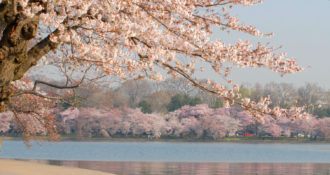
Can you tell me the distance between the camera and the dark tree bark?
780 centimetres

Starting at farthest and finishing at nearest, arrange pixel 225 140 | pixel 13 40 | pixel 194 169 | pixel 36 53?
1. pixel 225 140
2. pixel 194 169
3. pixel 36 53
4. pixel 13 40

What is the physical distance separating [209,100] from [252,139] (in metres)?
8.23

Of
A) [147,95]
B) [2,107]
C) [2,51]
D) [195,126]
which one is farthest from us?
[147,95]

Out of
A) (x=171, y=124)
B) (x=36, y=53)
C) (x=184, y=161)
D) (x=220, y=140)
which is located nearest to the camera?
(x=36, y=53)

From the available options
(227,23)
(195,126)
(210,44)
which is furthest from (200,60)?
(195,126)

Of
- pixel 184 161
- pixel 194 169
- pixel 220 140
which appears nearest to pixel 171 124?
pixel 220 140

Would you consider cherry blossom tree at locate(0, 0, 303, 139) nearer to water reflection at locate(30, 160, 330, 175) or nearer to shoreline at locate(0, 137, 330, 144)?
water reflection at locate(30, 160, 330, 175)

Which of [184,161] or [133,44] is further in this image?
[184,161]

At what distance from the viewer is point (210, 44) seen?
26.5ft

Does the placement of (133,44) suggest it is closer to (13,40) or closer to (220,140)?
(13,40)

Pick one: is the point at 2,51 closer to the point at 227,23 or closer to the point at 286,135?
the point at 227,23

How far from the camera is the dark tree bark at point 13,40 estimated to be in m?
7.80

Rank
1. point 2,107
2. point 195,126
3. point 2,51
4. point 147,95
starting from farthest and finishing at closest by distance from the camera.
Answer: point 147,95 → point 195,126 → point 2,107 → point 2,51

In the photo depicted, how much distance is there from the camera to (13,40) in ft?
25.9
